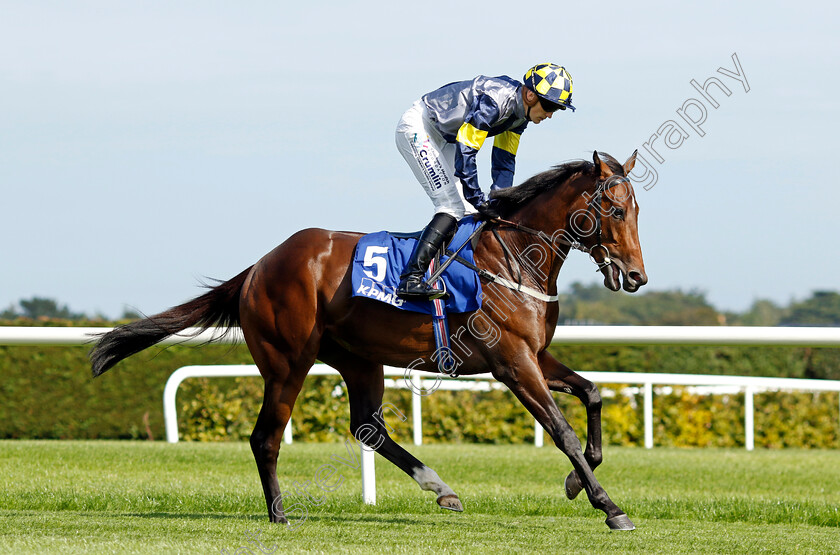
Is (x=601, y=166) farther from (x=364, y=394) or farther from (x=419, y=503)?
(x=419, y=503)

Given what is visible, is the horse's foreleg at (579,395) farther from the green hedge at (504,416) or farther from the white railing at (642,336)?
the green hedge at (504,416)

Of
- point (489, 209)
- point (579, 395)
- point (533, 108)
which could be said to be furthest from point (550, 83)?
point (579, 395)

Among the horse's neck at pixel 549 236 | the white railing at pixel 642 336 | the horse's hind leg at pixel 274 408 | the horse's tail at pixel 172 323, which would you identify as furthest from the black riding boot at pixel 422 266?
the white railing at pixel 642 336

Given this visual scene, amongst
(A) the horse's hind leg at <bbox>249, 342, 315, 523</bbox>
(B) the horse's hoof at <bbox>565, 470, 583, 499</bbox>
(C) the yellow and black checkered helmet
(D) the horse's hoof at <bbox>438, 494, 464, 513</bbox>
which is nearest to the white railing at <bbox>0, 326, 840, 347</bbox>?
(A) the horse's hind leg at <bbox>249, 342, 315, 523</bbox>

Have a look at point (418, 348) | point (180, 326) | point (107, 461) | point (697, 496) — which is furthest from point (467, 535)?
point (107, 461)

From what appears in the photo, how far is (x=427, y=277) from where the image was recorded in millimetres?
4578

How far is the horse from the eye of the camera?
14.5ft

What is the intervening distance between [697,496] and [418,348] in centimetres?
240

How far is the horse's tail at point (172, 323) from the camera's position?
5.31 m

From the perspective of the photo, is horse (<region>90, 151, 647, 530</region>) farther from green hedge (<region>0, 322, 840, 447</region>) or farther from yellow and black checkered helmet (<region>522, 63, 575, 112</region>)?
green hedge (<region>0, 322, 840, 447</region>)

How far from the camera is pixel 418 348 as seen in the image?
183 inches

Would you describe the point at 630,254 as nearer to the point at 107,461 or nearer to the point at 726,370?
the point at 107,461

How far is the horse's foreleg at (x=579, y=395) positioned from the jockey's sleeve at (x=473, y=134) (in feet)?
2.98

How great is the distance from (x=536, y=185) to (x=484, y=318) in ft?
2.28
